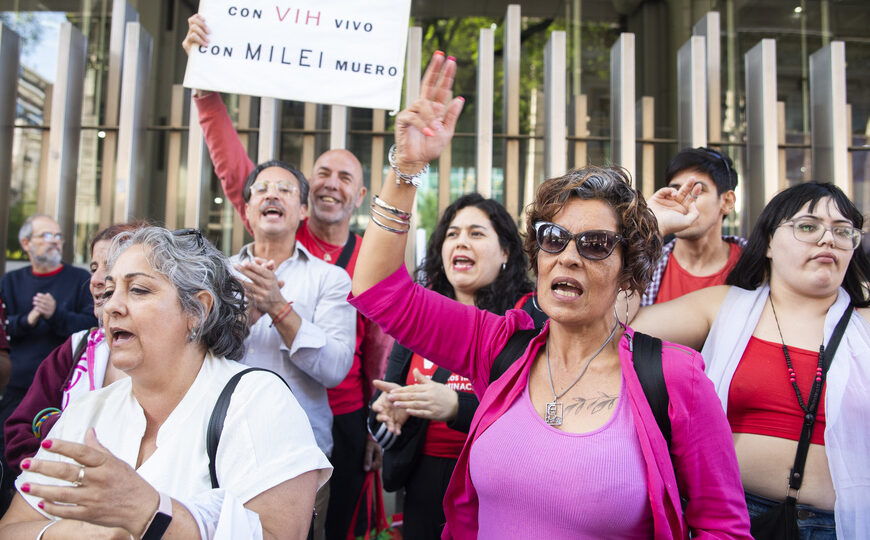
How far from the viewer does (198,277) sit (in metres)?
1.93

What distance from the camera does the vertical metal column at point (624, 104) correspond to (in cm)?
510

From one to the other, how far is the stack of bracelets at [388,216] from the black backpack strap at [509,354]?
0.43 metres

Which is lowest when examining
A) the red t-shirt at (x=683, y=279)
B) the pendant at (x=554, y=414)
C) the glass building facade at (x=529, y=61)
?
the pendant at (x=554, y=414)

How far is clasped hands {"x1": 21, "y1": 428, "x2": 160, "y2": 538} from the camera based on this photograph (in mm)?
1167

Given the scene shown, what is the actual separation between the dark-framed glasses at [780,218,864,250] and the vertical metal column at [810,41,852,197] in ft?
11.1

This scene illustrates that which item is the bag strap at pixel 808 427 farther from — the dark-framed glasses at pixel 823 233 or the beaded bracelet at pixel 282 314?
the beaded bracelet at pixel 282 314

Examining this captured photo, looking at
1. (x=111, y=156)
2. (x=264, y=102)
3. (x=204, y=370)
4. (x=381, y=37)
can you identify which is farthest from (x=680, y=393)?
(x=111, y=156)

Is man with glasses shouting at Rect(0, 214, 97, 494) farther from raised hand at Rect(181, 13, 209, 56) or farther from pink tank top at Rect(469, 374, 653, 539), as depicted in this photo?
pink tank top at Rect(469, 374, 653, 539)

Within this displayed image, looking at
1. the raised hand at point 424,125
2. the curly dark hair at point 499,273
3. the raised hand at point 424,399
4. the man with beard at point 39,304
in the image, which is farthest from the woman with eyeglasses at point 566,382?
the man with beard at point 39,304

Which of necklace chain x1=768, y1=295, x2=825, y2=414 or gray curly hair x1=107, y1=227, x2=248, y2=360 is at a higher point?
gray curly hair x1=107, y1=227, x2=248, y2=360

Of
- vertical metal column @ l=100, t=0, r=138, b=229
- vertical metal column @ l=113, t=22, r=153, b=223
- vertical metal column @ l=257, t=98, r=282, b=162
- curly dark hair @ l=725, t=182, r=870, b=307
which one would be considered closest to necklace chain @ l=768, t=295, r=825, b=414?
curly dark hair @ l=725, t=182, r=870, b=307

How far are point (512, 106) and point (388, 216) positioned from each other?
392 centimetres

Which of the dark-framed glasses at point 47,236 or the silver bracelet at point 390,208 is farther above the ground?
the dark-framed glasses at point 47,236

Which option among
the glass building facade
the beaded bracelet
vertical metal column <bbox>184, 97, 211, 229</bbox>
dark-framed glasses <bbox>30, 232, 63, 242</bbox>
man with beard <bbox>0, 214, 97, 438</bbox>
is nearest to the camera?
the beaded bracelet
